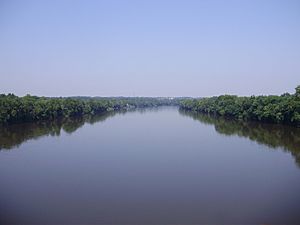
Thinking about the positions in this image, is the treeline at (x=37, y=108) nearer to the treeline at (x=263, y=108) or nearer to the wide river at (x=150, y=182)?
the wide river at (x=150, y=182)

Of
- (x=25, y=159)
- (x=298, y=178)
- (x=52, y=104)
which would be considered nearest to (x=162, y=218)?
(x=298, y=178)

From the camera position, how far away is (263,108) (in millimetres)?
38969

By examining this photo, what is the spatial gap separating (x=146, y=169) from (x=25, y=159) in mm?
7385

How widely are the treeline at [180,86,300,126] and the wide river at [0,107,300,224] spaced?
25.5 ft

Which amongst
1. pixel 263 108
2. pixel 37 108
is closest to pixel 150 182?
pixel 263 108

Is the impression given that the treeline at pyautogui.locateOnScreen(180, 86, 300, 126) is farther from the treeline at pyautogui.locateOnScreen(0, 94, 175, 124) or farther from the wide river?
the treeline at pyautogui.locateOnScreen(0, 94, 175, 124)

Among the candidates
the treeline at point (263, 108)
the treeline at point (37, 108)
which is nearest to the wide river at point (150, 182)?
the treeline at point (263, 108)

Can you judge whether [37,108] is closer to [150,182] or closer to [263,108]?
[263,108]

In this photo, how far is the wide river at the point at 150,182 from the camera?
10312 mm

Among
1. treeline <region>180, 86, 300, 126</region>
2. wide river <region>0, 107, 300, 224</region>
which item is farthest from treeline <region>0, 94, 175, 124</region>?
treeline <region>180, 86, 300, 126</region>

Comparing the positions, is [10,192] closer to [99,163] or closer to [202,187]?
[99,163]

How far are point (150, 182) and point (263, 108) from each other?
2847 cm

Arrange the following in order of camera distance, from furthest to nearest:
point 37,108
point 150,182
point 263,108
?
point 37,108 → point 263,108 → point 150,182

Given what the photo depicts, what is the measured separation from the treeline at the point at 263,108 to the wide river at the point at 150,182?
7.78 meters
